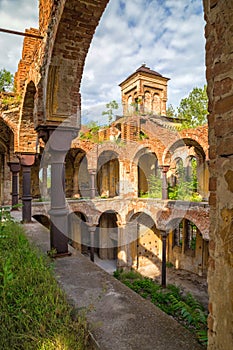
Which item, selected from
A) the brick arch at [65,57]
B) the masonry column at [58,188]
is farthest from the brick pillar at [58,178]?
the brick arch at [65,57]

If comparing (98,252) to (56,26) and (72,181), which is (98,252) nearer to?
(72,181)

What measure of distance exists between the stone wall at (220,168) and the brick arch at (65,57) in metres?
2.63

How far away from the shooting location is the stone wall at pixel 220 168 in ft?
4.37

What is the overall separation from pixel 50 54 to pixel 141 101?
21707mm

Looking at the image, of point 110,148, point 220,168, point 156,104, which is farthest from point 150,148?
point 220,168

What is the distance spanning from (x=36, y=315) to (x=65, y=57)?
143 inches

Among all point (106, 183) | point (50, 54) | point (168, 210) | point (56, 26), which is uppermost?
point (56, 26)

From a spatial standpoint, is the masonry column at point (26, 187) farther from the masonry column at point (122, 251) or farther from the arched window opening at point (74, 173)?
the arched window opening at point (74, 173)

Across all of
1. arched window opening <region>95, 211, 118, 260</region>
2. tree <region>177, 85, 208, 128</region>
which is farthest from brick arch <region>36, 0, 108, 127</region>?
tree <region>177, 85, 208, 128</region>

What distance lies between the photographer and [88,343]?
2.00m

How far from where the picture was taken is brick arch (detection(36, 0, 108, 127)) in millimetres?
3592

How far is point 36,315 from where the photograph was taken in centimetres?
226

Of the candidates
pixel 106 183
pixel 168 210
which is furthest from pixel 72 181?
pixel 168 210

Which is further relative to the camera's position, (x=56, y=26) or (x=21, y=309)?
(x=56, y=26)
